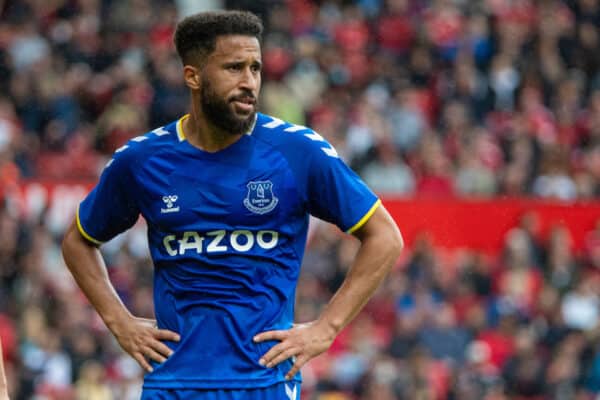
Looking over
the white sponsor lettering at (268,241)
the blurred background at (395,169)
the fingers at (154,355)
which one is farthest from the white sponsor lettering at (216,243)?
the blurred background at (395,169)

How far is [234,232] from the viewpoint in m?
5.56

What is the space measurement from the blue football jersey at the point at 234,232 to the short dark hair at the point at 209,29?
36 cm

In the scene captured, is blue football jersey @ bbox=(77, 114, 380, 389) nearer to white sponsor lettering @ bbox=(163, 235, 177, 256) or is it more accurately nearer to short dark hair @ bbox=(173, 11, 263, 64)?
white sponsor lettering @ bbox=(163, 235, 177, 256)

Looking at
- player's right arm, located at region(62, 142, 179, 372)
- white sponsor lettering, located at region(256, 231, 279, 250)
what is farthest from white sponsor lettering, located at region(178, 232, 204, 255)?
player's right arm, located at region(62, 142, 179, 372)

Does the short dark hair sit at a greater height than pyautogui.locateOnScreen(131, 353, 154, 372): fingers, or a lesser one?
greater

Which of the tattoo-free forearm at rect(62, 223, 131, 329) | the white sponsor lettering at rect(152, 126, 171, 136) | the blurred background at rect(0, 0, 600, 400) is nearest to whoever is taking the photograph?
the white sponsor lettering at rect(152, 126, 171, 136)

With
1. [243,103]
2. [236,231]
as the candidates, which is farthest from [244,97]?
[236,231]

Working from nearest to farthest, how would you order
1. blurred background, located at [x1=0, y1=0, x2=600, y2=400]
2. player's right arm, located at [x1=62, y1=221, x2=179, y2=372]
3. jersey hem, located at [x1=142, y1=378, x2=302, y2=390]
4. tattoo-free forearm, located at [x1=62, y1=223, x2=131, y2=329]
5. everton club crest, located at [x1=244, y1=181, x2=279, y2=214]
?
jersey hem, located at [x1=142, y1=378, x2=302, y2=390] → everton club crest, located at [x1=244, y1=181, x2=279, y2=214] → player's right arm, located at [x1=62, y1=221, x2=179, y2=372] → tattoo-free forearm, located at [x1=62, y1=223, x2=131, y2=329] → blurred background, located at [x1=0, y1=0, x2=600, y2=400]

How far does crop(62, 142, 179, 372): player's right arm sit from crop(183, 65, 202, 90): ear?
347mm

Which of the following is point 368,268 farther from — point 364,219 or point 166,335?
point 166,335

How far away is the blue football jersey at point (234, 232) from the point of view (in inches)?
216

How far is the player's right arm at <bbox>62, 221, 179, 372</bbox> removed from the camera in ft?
18.6

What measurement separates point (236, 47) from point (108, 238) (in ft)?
3.45

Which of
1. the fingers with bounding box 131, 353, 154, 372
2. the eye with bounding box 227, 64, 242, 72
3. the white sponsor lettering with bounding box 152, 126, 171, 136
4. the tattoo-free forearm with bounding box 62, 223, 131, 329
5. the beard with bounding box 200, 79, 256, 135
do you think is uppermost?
the eye with bounding box 227, 64, 242, 72
